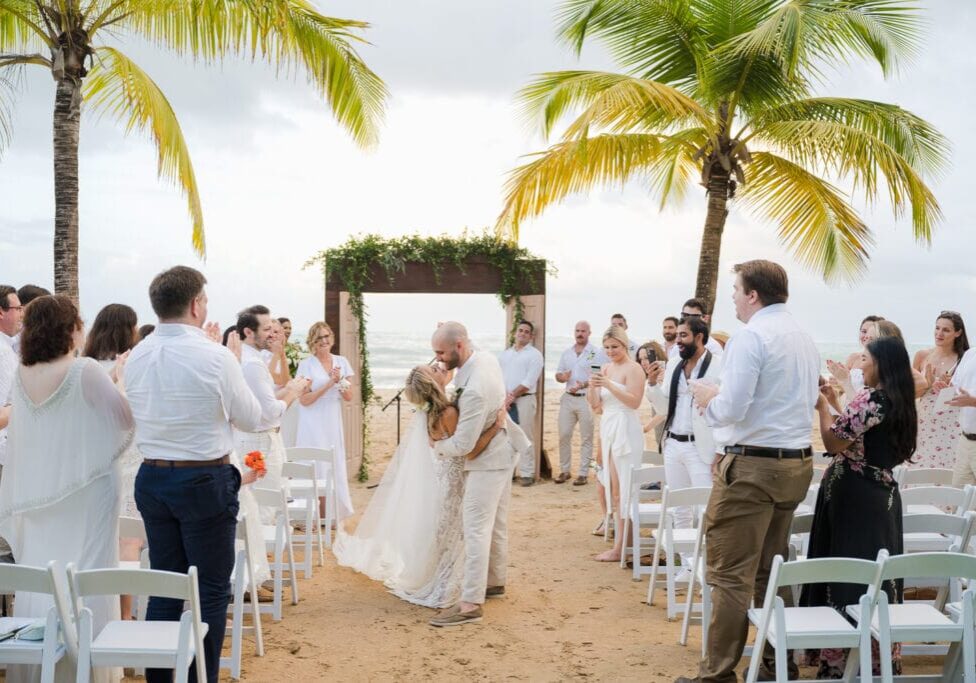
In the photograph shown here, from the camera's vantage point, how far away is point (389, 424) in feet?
71.2

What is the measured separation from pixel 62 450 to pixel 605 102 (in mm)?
8157

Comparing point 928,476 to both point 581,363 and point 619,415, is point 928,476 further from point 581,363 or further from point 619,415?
point 581,363

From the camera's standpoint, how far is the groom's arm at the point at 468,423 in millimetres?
6312

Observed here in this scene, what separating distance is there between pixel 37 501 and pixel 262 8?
6593mm

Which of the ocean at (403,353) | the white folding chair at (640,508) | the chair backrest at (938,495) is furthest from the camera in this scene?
the ocean at (403,353)

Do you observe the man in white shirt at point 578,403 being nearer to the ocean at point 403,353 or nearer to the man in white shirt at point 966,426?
the man in white shirt at point 966,426

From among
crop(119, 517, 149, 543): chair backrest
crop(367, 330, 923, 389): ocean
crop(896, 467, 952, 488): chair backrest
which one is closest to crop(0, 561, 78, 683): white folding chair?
crop(119, 517, 149, 543): chair backrest

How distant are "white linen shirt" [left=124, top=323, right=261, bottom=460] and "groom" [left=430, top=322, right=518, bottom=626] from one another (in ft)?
7.12

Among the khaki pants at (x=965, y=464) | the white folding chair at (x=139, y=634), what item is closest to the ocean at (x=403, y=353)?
the khaki pants at (x=965, y=464)

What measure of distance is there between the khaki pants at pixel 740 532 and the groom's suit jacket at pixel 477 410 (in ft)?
6.31

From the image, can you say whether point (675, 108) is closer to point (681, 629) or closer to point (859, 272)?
point (859, 272)

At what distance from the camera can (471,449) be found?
20.9 ft

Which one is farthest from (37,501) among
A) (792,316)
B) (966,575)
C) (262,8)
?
(262,8)

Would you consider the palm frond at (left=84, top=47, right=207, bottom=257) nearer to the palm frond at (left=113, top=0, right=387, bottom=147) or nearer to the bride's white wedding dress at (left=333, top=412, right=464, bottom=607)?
the palm frond at (left=113, top=0, right=387, bottom=147)
